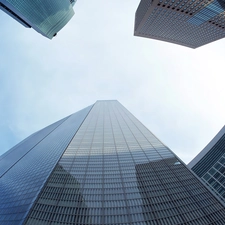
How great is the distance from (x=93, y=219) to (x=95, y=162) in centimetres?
2480

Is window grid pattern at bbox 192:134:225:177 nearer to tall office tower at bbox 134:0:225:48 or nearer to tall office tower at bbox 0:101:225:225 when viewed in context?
tall office tower at bbox 0:101:225:225

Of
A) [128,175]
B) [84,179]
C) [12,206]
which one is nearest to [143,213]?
[128,175]

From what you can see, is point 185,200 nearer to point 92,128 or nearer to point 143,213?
point 143,213

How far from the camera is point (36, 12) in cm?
10575

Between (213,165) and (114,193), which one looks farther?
(213,165)

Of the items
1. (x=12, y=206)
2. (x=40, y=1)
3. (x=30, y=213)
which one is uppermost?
(x=40, y=1)

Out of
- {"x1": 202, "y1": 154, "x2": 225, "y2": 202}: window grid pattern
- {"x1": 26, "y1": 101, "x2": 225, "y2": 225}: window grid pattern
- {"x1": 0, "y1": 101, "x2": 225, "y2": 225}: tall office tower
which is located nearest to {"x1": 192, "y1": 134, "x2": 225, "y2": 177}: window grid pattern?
{"x1": 202, "y1": 154, "x2": 225, "y2": 202}: window grid pattern

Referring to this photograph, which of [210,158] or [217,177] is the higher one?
[210,158]

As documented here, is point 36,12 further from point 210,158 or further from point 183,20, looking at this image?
point 210,158

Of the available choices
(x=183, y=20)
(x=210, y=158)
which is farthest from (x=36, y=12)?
(x=210, y=158)

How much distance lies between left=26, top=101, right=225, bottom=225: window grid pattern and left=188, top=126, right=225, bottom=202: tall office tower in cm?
3946

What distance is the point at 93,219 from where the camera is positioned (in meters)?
37.2

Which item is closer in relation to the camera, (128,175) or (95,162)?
(128,175)

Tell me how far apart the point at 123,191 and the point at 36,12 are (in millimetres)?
113190
